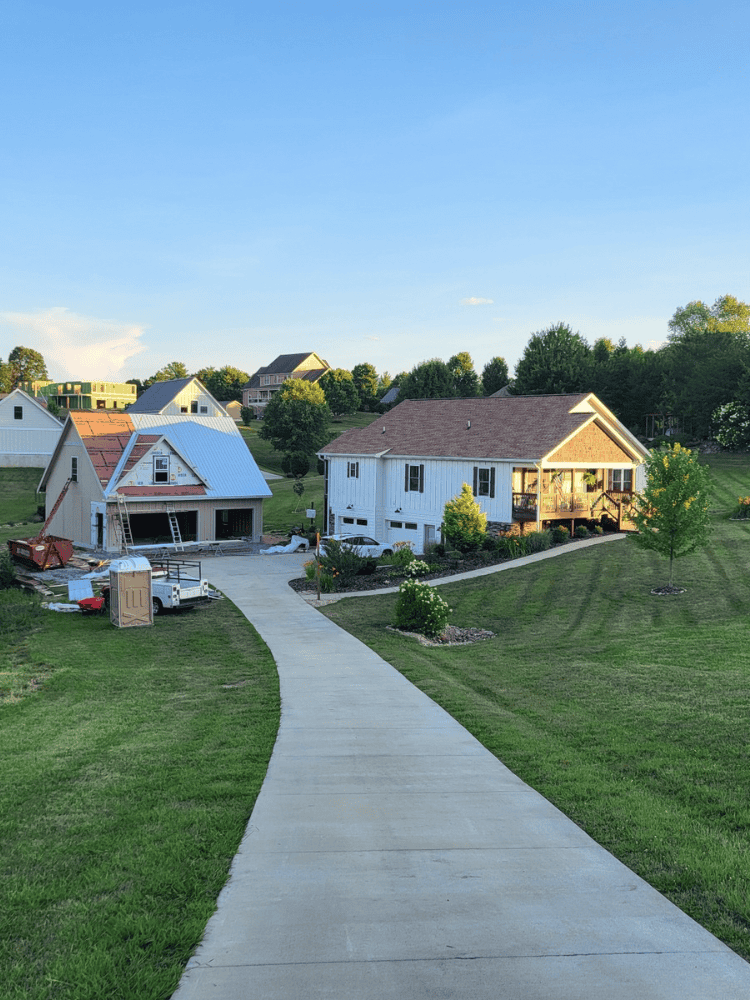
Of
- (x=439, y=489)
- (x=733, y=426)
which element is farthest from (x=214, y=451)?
(x=733, y=426)

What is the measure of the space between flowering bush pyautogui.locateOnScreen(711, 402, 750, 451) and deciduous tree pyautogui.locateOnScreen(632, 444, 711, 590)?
43816 mm

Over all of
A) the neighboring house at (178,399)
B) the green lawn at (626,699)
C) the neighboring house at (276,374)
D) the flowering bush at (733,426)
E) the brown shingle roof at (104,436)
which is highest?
the neighboring house at (276,374)

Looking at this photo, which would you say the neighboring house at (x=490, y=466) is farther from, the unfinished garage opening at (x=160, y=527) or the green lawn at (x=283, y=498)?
the unfinished garage opening at (x=160, y=527)

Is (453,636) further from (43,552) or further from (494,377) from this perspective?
(494,377)

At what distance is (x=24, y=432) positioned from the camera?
258 feet

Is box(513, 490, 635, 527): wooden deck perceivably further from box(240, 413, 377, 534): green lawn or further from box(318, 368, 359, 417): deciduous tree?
box(318, 368, 359, 417): deciduous tree

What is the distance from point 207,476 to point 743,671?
34041mm

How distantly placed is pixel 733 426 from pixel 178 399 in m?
48.6

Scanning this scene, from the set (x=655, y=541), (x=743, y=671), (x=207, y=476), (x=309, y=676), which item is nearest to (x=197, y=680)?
(x=309, y=676)

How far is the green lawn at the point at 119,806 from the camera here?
20.2ft

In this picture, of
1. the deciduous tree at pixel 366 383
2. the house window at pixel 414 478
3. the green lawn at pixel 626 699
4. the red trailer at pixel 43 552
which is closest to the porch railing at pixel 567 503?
the house window at pixel 414 478

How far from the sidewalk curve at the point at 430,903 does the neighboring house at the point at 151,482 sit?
3291 cm

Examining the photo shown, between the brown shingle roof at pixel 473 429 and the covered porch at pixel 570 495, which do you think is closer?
the covered porch at pixel 570 495

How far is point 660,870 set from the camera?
301 inches
